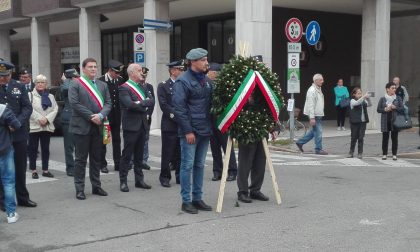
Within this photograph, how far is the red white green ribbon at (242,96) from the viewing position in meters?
7.06

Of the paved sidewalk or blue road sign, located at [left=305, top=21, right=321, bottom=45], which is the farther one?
blue road sign, located at [left=305, top=21, right=321, bottom=45]

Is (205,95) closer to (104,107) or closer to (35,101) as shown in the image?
(104,107)

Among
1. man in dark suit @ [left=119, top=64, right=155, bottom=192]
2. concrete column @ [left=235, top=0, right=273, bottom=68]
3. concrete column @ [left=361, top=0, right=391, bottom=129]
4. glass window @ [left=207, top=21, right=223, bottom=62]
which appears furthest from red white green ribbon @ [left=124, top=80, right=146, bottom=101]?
glass window @ [left=207, top=21, right=223, bottom=62]

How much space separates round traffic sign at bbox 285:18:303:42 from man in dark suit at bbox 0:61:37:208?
9.09m

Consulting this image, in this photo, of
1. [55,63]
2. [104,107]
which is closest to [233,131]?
[104,107]

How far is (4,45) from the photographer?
31.8m

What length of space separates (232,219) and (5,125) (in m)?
2.95

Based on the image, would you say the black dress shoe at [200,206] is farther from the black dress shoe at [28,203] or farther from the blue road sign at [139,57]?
the blue road sign at [139,57]

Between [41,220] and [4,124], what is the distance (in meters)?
1.26

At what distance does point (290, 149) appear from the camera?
1422 centimetres

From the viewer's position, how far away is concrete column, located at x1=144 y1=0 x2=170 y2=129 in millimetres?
19781

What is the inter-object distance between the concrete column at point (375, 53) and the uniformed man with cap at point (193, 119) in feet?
42.0

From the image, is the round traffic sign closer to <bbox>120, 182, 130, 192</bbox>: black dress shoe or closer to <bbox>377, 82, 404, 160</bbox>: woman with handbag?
<bbox>377, 82, 404, 160</bbox>: woman with handbag

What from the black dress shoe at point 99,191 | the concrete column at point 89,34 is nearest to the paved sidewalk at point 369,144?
the black dress shoe at point 99,191
